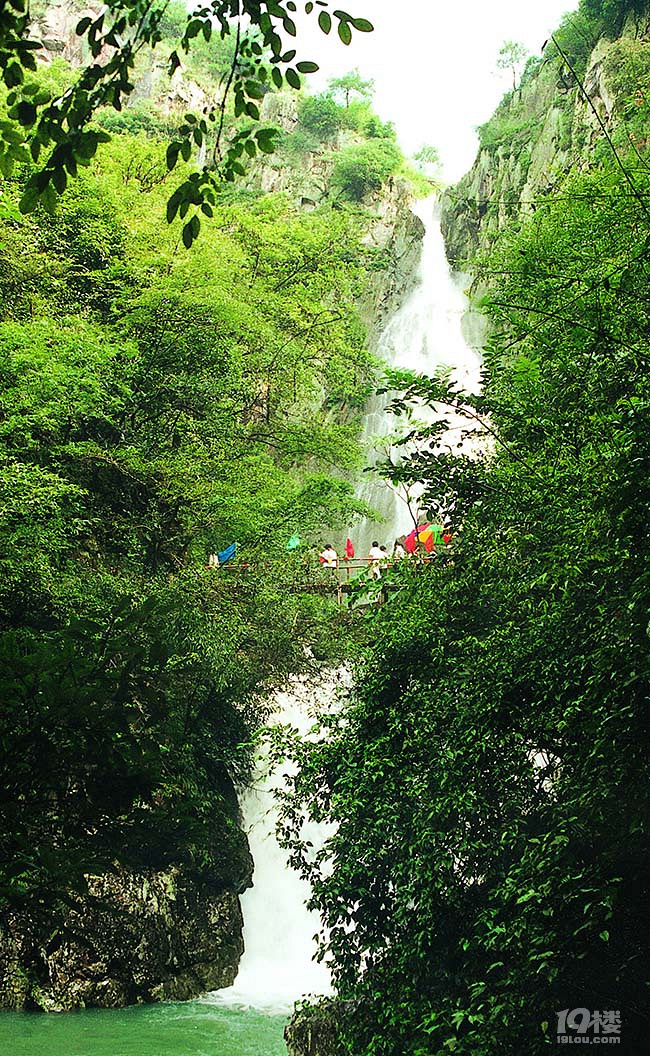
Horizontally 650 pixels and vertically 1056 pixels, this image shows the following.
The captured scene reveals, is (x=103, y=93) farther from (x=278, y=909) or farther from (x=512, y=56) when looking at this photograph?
(x=512, y=56)

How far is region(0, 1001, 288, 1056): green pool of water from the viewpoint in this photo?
10.3 meters

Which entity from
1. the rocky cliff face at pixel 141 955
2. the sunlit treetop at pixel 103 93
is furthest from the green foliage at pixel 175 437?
the sunlit treetop at pixel 103 93

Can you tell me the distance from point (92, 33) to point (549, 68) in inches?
1277

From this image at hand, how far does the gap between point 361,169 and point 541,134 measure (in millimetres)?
8986

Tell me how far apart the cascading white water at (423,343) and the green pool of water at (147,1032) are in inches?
578

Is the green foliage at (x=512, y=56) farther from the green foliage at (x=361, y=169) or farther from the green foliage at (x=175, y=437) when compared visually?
the green foliage at (x=175, y=437)

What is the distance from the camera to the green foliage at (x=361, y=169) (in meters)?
37.2

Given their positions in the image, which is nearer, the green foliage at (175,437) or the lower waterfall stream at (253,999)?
the lower waterfall stream at (253,999)

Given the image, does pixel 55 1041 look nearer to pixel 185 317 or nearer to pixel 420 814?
pixel 420 814

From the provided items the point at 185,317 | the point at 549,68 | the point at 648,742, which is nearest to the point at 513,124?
the point at 549,68

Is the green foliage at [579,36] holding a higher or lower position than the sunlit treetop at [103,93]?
higher

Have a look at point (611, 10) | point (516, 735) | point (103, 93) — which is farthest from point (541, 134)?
point (103, 93)

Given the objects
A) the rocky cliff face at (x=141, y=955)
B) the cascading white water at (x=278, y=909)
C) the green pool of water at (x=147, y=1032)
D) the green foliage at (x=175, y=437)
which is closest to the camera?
the green pool of water at (x=147, y=1032)

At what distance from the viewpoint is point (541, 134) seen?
30125 millimetres
